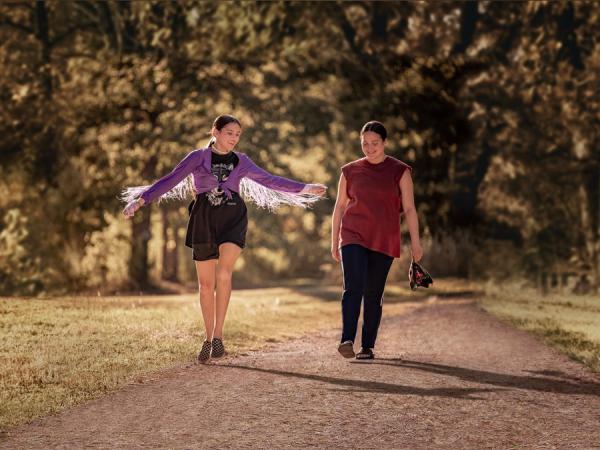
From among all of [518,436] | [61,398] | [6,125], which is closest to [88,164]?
[6,125]

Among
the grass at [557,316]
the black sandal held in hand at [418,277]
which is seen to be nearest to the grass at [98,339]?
the grass at [557,316]

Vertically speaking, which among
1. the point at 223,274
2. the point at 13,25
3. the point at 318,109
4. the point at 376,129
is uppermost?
the point at 13,25

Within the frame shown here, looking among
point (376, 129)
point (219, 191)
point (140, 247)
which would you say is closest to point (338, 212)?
point (376, 129)

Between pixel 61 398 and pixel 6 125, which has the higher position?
pixel 6 125

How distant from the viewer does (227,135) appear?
8.93m

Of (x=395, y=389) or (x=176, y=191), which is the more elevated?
(x=176, y=191)

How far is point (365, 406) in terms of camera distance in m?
7.20

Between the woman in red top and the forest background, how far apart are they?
12158 millimetres

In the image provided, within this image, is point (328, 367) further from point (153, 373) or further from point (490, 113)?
point (490, 113)

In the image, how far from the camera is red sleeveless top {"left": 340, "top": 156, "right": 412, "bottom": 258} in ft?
29.9

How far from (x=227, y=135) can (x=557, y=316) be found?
8.12 m

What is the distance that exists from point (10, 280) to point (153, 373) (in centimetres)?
1287

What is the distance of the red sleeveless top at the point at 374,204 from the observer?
29.9 feet

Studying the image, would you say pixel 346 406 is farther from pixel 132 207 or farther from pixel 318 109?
pixel 318 109
